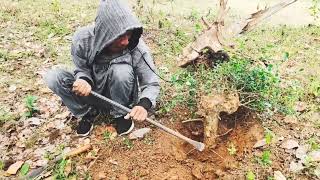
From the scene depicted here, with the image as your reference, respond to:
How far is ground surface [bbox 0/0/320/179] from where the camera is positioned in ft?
11.2

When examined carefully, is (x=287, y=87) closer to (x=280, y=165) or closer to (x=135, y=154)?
(x=280, y=165)

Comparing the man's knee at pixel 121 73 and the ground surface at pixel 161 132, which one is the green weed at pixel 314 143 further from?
the man's knee at pixel 121 73

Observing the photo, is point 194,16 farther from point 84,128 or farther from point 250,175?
point 250,175

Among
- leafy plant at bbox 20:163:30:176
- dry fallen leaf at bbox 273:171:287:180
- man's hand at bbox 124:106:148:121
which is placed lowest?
dry fallen leaf at bbox 273:171:287:180

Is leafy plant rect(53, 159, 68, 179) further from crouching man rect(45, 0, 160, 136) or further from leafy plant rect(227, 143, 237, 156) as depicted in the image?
leafy plant rect(227, 143, 237, 156)

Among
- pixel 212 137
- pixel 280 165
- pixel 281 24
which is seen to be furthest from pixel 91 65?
pixel 281 24

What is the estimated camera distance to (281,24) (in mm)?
6789

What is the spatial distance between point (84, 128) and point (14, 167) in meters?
0.67

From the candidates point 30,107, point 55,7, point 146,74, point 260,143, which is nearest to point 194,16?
point 55,7

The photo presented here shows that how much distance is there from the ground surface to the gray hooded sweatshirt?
1.35 ft

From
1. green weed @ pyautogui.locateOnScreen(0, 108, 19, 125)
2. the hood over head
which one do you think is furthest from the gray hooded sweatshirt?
green weed @ pyautogui.locateOnScreen(0, 108, 19, 125)

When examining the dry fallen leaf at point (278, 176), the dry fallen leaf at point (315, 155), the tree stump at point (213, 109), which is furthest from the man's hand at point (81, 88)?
the dry fallen leaf at point (315, 155)

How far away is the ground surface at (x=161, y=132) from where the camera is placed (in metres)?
3.41

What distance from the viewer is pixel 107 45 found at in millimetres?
3516
